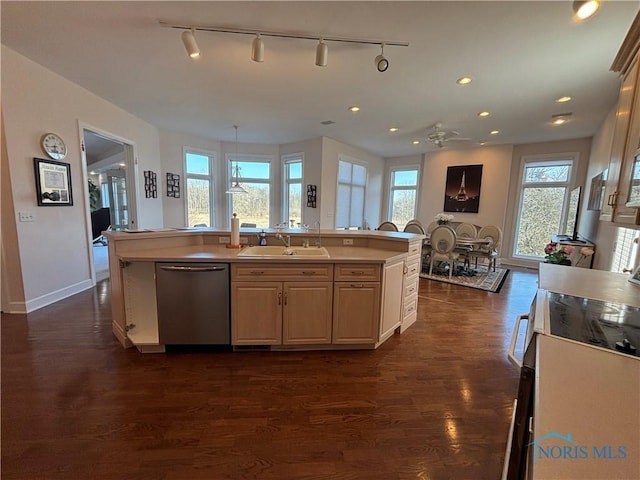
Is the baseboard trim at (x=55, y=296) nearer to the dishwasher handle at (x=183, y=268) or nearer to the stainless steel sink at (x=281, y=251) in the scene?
the dishwasher handle at (x=183, y=268)

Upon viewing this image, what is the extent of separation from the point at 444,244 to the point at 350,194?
2992 mm

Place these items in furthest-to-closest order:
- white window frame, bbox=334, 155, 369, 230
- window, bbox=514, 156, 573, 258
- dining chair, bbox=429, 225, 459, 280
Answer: white window frame, bbox=334, 155, 369, 230 → window, bbox=514, 156, 573, 258 → dining chair, bbox=429, 225, 459, 280

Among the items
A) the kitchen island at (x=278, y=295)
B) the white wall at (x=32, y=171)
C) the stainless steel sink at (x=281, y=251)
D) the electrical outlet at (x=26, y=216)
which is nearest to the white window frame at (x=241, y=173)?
the white wall at (x=32, y=171)

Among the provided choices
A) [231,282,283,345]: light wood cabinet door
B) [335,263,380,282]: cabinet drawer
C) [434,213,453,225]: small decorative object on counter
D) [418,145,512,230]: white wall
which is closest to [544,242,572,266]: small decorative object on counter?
[434,213,453,225]: small decorative object on counter

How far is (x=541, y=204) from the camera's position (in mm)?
6266

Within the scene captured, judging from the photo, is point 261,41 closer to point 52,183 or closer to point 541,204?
point 52,183

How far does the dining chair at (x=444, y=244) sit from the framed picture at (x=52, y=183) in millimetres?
5828

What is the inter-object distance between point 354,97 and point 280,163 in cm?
349

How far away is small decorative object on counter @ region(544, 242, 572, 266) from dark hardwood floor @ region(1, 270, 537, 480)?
1.71m

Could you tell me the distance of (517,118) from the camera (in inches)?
179

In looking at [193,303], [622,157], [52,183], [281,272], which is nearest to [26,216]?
[52,183]

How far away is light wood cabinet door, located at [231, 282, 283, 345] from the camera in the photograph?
2.37 meters

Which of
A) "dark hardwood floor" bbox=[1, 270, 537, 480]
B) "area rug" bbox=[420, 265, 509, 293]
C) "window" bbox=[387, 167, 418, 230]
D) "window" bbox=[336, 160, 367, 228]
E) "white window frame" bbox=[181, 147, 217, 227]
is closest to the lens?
"dark hardwood floor" bbox=[1, 270, 537, 480]

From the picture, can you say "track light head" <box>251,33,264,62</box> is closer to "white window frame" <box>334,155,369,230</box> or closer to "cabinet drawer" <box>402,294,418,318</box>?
"cabinet drawer" <box>402,294,418,318</box>
